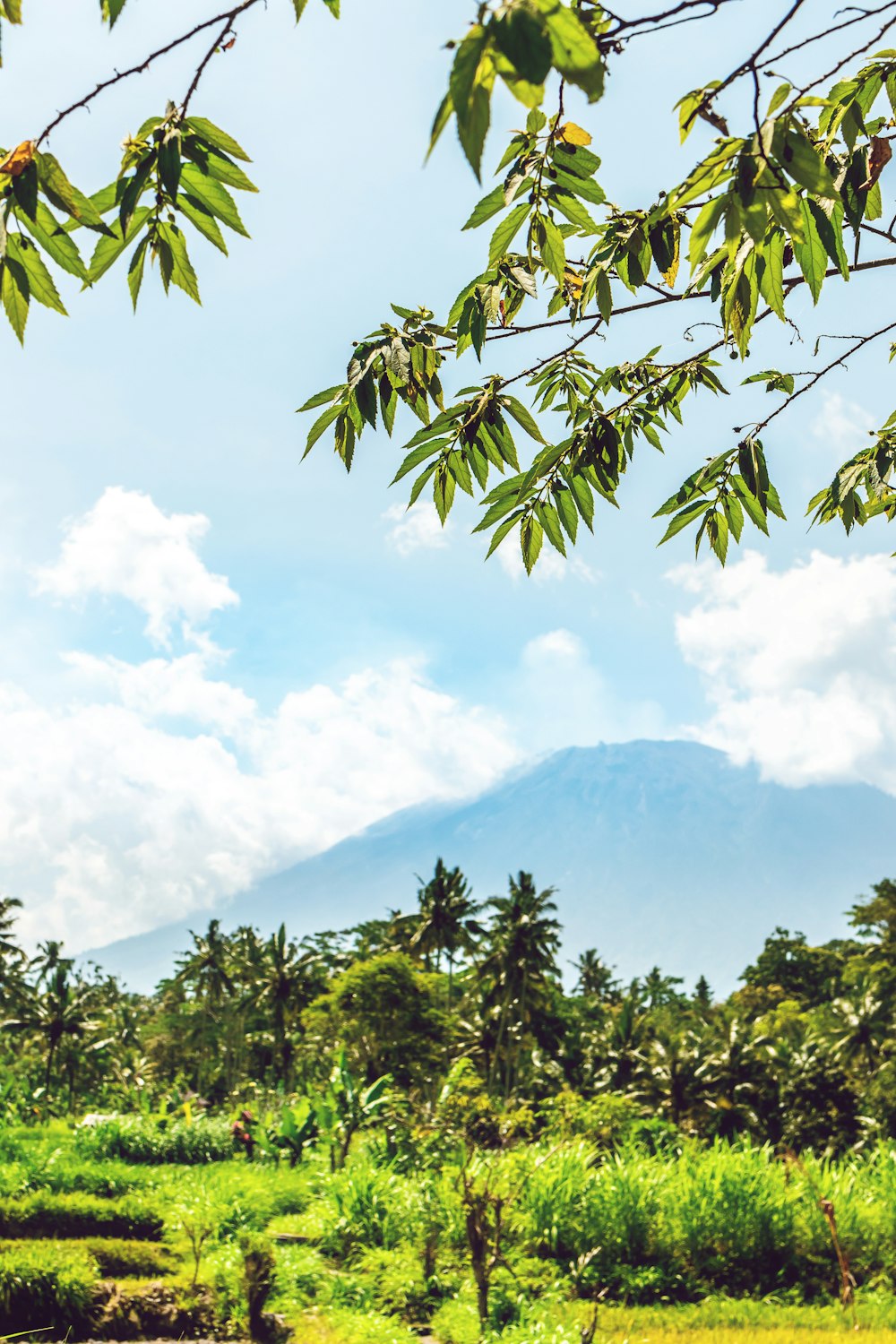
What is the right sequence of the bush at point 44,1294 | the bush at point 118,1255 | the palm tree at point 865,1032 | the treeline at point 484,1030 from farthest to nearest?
1. the palm tree at point 865,1032
2. the treeline at point 484,1030
3. the bush at point 118,1255
4. the bush at point 44,1294

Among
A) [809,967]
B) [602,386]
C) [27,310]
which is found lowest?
[809,967]

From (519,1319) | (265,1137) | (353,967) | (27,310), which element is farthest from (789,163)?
(353,967)

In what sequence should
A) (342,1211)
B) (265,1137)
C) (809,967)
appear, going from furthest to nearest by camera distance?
(809,967), (265,1137), (342,1211)

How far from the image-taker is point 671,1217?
11.2m

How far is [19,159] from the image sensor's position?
2.92ft

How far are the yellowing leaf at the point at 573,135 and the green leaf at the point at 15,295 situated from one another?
785mm

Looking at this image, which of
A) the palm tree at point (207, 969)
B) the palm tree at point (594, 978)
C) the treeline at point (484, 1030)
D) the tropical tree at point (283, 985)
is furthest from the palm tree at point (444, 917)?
the palm tree at point (594, 978)

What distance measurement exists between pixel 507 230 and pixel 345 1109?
1861 cm

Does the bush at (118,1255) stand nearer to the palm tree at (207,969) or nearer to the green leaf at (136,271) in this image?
the green leaf at (136,271)

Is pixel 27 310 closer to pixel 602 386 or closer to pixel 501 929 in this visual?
pixel 602 386

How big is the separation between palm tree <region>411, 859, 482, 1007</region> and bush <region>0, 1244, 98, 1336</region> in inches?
986

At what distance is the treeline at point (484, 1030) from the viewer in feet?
80.9

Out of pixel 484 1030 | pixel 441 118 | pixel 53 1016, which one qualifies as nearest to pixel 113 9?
pixel 441 118

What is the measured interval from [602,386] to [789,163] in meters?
0.92
